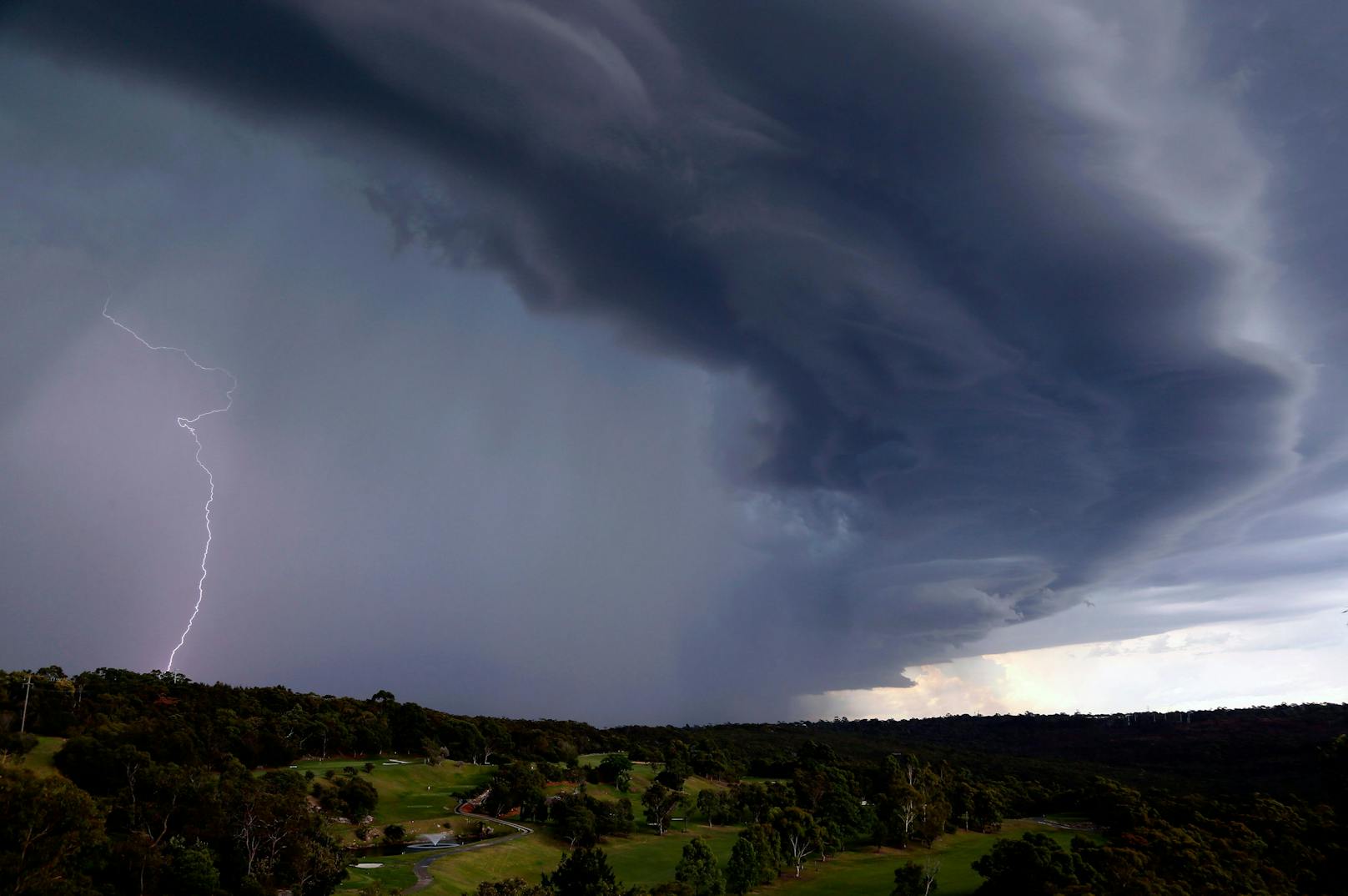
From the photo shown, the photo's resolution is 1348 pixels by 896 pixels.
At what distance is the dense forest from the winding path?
312 centimetres

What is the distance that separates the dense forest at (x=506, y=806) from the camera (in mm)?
51000

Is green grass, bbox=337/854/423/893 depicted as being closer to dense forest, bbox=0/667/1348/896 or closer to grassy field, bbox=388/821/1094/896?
grassy field, bbox=388/821/1094/896

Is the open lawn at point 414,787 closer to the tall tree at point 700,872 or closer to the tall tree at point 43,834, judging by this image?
the tall tree at point 43,834

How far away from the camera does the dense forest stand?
51000mm

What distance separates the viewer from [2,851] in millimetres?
41094

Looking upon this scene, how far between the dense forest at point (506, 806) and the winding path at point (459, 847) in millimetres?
3124

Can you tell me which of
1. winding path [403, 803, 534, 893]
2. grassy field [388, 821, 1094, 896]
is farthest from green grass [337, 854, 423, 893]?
winding path [403, 803, 534, 893]

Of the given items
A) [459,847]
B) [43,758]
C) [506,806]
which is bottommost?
[459,847]

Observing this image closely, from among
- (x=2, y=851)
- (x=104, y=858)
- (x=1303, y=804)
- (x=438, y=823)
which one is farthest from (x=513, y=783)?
(x=1303, y=804)

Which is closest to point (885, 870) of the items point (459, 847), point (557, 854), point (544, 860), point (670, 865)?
point (670, 865)

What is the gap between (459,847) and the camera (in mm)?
78688

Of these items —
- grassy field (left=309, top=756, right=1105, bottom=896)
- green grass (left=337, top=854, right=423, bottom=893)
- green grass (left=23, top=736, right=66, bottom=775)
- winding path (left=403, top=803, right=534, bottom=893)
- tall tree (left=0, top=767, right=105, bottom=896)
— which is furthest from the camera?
green grass (left=23, top=736, right=66, bottom=775)

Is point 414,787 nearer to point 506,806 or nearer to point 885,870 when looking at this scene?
point 506,806

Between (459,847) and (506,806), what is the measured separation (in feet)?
49.8
